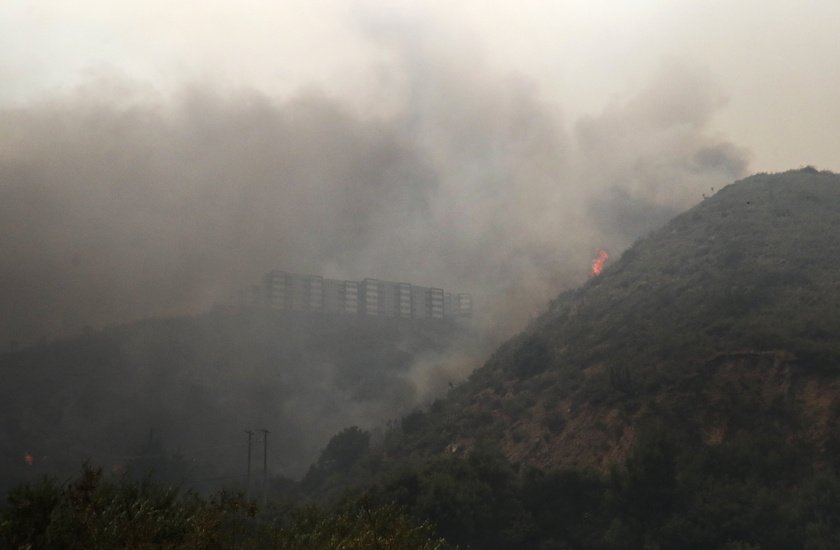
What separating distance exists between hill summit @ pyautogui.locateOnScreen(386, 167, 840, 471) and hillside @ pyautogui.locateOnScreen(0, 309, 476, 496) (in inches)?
1839

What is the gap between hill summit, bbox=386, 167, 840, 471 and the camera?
58938 millimetres

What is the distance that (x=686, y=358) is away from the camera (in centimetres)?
6962

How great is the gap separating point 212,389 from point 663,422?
11871cm

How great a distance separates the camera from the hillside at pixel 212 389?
117125mm

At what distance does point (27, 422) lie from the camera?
389ft

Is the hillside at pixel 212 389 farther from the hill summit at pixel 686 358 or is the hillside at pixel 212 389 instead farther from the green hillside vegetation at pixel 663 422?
the hill summit at pixel 686 358

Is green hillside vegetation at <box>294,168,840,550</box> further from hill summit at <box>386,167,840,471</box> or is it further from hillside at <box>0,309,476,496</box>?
hillside at <box>0,309,476,496</box>

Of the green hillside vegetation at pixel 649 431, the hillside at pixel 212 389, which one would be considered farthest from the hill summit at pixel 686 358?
the hillside at pixel 212 389

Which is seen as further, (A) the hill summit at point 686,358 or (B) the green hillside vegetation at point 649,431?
(A) the hill summit at point 686,358

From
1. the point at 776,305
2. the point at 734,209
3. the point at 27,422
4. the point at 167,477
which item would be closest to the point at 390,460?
the point at 167,477

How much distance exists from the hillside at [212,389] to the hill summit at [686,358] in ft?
153

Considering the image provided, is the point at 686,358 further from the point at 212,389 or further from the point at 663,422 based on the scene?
the point at 212,389

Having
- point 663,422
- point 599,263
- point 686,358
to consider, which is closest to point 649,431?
point 663,422

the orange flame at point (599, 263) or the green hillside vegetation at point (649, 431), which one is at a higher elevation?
the orange flame at point (599, 263)
